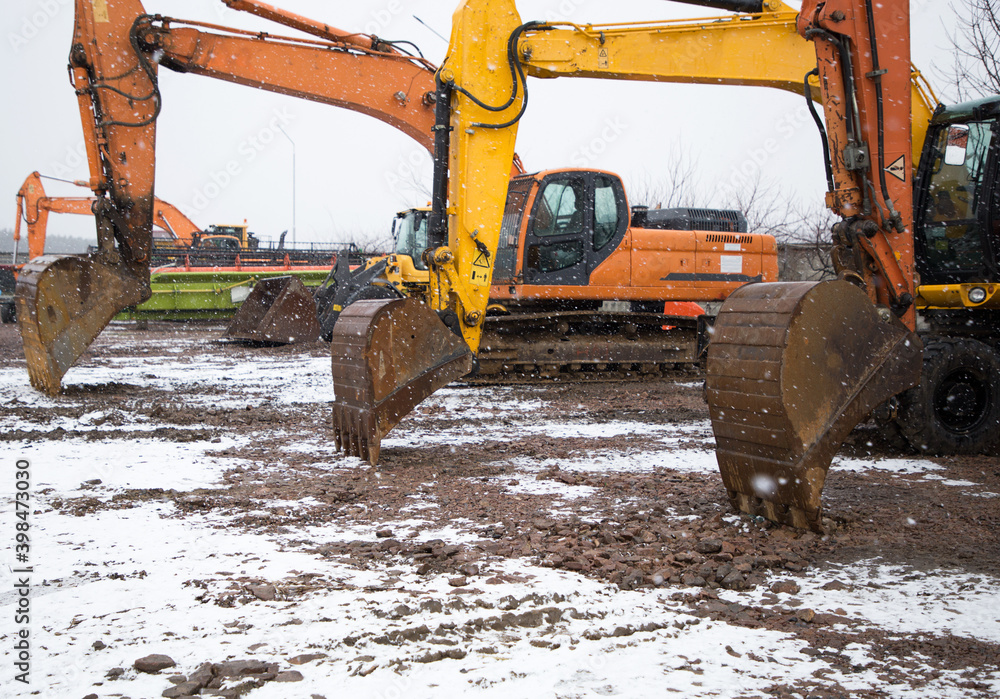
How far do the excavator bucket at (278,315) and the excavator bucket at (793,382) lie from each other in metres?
12.3

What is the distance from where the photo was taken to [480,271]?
641 cm

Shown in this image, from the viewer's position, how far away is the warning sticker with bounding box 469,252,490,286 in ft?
20.9

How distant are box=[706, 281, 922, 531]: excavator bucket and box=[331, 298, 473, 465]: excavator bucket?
7.11 ft

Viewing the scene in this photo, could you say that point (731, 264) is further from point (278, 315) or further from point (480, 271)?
point (278, 315)

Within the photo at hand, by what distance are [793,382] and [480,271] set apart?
315cm

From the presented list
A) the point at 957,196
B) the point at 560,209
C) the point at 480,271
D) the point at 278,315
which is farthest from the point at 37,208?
the point at 957,196

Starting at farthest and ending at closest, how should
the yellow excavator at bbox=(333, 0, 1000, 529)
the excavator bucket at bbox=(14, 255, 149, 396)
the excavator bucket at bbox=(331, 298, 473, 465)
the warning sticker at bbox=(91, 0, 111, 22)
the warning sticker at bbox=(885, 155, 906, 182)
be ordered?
the excavator bucket at bbox=(14, 255, 149, 396) → the warning sticker at bbox=(91, 0, 111, 22) → the excavator bucket at bbox=(331, 298, 473, 465) → the warning sticker at bbox=(885, 155, 906, 182) → the yellow excavator at bbox=(333, 0, 1000, 529)

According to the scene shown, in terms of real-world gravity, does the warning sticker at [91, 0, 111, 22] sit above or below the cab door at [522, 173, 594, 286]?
above

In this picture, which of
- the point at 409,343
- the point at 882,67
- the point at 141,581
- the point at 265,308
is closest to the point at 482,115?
the point at 409,343

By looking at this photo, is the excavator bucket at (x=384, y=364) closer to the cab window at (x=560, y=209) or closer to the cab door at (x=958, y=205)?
the cab door at (x=958, y=205)

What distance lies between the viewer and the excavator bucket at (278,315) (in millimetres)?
15273

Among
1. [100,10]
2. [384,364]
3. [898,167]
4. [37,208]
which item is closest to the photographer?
[898,167]

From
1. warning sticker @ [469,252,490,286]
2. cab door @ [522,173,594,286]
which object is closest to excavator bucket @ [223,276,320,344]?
cab door @ [522,173,594,286]

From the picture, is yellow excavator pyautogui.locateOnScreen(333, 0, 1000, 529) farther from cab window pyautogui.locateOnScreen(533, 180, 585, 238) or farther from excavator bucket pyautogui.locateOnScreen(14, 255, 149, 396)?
excavator bucket pyautogui.locateOnScreen(14, 255, 149, 396)
